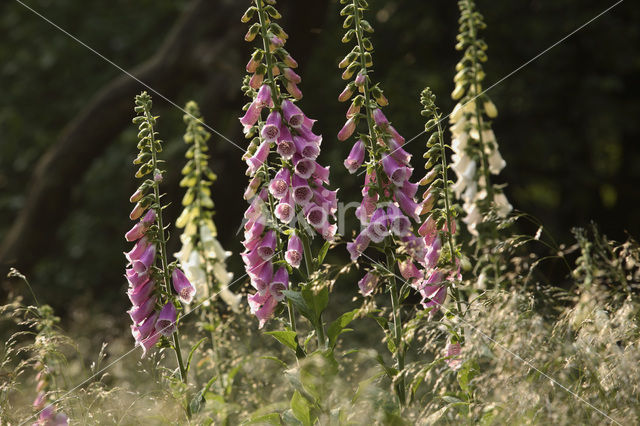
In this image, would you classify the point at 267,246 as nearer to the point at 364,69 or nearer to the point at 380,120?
the point at 380,120

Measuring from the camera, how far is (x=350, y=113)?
2551mm

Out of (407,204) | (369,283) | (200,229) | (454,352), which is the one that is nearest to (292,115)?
(407,204)

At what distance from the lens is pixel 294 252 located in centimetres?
236

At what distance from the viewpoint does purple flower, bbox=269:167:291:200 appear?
235cm

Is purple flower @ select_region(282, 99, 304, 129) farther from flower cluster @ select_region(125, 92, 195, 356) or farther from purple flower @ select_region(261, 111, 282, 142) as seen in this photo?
flower cluster @ select_region(125, 92, 195, 356)

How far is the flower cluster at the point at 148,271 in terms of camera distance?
2375 millimetres

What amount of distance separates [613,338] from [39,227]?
634 centimetres

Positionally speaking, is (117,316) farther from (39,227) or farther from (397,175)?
(397,175)

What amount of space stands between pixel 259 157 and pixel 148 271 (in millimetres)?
554

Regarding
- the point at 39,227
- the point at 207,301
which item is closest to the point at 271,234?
the point at 207,301

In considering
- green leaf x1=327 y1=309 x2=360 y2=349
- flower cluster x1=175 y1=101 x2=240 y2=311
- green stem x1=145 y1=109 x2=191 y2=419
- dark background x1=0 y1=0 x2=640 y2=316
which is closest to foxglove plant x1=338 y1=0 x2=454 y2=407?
green leaf x1=327 y1=309 x2=360 y2=349

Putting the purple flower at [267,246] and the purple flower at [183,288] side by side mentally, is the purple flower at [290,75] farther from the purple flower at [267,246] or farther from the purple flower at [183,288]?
the purple flower at [183,288]

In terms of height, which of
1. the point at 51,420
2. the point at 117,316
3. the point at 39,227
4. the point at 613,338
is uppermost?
the point at 613,338

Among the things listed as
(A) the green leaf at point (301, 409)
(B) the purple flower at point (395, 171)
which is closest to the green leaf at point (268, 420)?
(A) the green leaf at point (301, 409)
